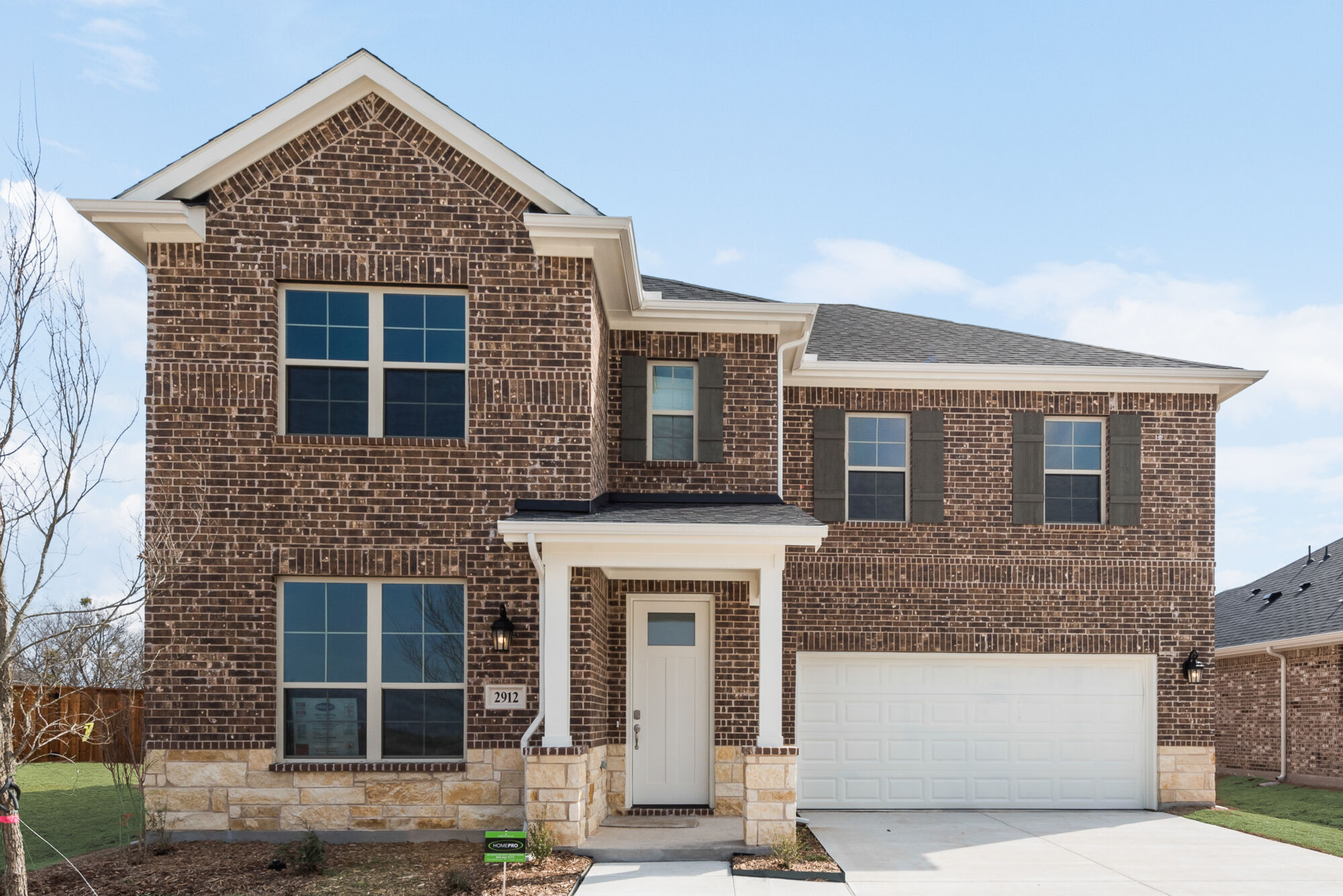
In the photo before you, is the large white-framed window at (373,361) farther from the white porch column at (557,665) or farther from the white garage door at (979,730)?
the white garage door at (979,730)

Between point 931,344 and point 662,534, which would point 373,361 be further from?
point 931,344

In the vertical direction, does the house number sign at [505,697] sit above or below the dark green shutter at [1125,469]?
below

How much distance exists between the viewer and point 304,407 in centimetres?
1056

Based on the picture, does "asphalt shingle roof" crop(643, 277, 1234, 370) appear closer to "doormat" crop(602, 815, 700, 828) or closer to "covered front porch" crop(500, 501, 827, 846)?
"covered front porch" crop(500, 501, 827, 846)

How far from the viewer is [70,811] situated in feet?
43.3

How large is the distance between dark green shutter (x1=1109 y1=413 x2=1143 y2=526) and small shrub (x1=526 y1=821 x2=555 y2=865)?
849 centimetres

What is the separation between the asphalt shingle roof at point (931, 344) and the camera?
13781mm

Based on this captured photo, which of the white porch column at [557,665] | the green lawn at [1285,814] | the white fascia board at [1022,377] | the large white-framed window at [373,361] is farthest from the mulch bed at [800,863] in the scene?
the white fascia board at [1022,377]

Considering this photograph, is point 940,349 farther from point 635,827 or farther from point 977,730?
point 635,827

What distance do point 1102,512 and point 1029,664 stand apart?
222 centimetres

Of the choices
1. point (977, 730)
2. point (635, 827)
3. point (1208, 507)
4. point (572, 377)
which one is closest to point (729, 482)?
point (572, 377)

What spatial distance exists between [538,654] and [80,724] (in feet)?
14.3

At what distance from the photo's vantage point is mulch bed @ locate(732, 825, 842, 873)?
926 cm

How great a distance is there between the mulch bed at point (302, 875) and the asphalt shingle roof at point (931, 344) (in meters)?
6.63
